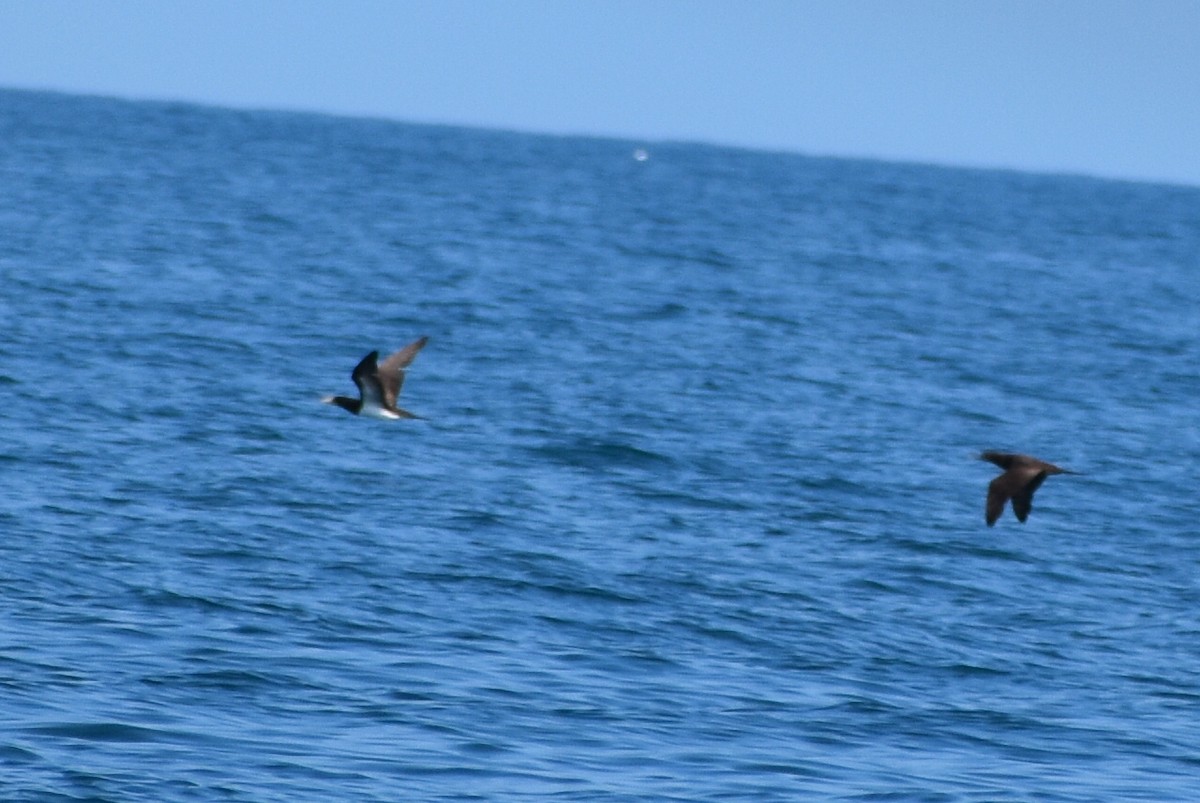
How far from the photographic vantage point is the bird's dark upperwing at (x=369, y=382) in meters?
15.0

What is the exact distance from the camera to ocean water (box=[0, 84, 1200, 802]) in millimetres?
13633

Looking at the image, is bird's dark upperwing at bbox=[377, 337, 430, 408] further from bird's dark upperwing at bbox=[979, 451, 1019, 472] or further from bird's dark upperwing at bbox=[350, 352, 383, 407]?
bird's dark upperwing at bbox=[979, 451, 1019, 472]

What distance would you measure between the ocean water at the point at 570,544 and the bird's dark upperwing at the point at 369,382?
5.44 ft

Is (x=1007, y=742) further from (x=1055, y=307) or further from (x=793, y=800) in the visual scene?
(x=1055, y=307)

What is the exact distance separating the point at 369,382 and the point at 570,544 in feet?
14.7

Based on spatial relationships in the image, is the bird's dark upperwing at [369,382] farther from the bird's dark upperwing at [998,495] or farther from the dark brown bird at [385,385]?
the bird's dark upperwing at [998,495]

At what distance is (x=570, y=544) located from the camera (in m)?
19.8

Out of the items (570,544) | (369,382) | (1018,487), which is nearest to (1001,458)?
(1018,487)

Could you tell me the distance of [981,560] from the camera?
21094 mm

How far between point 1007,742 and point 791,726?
57.9 inches

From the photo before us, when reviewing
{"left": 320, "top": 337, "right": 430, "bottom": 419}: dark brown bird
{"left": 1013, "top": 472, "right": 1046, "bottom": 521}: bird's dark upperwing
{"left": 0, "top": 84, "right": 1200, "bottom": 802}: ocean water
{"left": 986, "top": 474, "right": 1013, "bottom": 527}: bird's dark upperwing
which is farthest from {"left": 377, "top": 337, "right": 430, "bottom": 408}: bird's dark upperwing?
{"left": 1013, "top": 472, "right": 1046, "bottom": 521}: bird's dark upperwing

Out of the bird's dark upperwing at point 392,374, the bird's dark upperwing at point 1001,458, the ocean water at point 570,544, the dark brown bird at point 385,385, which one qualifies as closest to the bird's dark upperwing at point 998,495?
the bird's dark upperwing at point 1001,458

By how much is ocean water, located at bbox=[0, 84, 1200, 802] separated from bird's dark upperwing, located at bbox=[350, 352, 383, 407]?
1659 mm

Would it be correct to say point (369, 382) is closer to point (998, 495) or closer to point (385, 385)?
point (385, 385)
